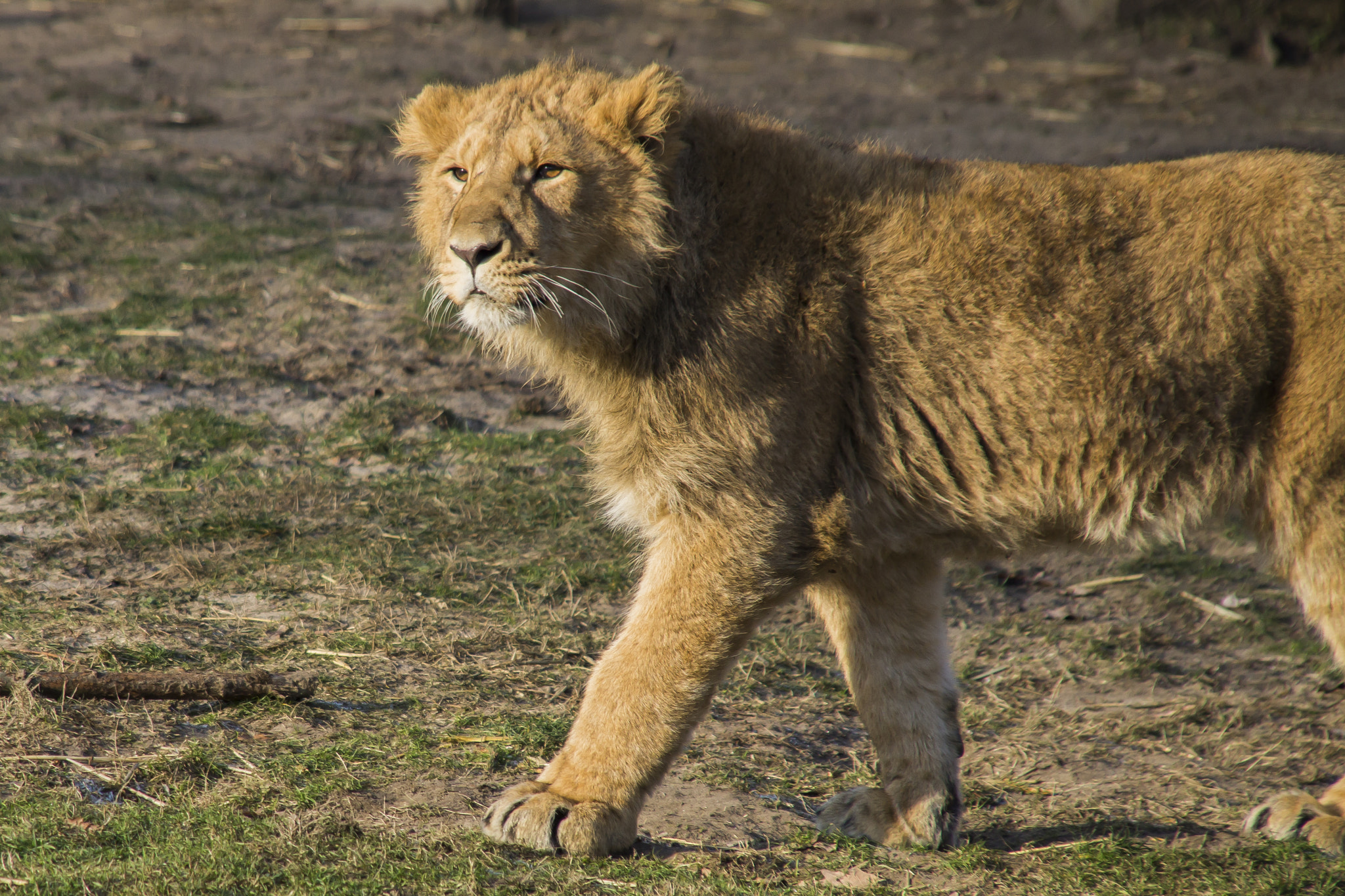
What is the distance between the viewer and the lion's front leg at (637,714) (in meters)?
3.75

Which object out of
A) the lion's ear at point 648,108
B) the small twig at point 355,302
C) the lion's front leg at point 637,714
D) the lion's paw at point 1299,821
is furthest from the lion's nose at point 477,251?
the small twig at point 355,302

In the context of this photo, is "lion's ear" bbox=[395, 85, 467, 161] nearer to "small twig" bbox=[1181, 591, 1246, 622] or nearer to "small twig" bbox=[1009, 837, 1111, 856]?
"small twig" bbox=[1009, 837, 1111, 856]

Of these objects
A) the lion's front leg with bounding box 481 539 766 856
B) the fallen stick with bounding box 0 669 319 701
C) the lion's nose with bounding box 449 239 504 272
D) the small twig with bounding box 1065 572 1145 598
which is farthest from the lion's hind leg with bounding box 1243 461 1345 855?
the fallen stick with bounding box 0 669 319 701

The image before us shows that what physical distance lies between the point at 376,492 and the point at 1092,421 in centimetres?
351

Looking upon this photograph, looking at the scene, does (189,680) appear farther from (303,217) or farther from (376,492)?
(303,217)

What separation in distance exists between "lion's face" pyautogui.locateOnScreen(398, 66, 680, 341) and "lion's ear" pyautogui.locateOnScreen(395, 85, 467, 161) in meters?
0.16

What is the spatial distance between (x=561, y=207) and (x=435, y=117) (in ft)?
2.24

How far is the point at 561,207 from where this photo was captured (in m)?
3.91

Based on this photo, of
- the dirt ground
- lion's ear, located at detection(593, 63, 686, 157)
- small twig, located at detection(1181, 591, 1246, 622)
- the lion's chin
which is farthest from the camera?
small twig, located at detection(1181, 591, 1246, 622)

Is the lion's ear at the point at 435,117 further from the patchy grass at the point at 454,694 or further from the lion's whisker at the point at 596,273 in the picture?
the patchy grass at the point at 454,694

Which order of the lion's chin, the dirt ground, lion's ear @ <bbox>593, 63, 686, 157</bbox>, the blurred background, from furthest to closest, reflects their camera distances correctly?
the blurred background
the dirt ground
lion's ear @ <bbox>593, 63, 686, 157</bbox>
the lion's chin

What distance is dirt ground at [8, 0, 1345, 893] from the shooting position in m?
4.05

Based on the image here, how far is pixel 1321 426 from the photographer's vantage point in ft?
12.6

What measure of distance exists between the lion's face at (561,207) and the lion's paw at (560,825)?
4.53ft
